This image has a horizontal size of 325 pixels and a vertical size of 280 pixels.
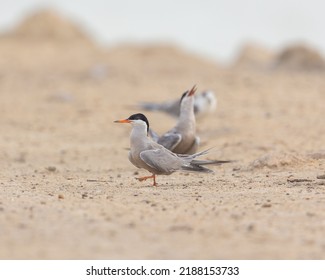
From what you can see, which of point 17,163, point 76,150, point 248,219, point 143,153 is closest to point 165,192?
point 143,153

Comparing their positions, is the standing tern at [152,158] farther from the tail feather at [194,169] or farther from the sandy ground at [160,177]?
the sandy ground at [160,177]

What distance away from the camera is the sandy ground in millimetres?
4582

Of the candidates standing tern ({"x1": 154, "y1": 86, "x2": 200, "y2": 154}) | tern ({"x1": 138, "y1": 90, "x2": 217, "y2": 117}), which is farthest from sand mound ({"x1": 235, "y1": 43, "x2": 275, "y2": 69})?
standing tern ({"x1": 154, "y1": 86, "x2": 200, "y2": 154})

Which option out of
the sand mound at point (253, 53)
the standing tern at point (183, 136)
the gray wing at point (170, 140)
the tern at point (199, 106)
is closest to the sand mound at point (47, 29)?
the sand mound at point (253, 53)

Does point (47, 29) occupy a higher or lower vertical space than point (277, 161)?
higher

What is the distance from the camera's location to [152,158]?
23.7 feet

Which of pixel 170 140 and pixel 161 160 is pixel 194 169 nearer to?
pixel 161 160

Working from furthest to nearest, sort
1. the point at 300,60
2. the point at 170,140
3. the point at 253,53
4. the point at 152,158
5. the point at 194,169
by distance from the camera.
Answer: the point at 253,53
the point at 300,60
the point at 170,140
the point at 194,169
the point at 152,158

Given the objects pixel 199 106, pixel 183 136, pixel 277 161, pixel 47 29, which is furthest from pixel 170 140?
pixel 47 29

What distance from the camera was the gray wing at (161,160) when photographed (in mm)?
7227

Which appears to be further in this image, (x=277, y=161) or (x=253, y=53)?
(x=253, y=53)

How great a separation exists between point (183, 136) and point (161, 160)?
1.44 meters

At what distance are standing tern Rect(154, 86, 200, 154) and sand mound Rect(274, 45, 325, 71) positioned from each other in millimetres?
13518

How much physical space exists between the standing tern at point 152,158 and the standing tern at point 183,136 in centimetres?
101
